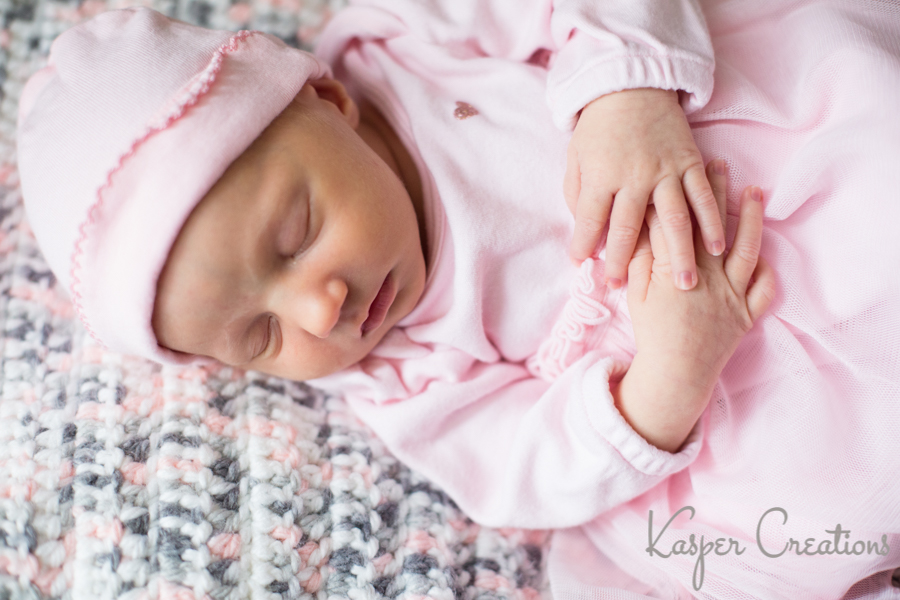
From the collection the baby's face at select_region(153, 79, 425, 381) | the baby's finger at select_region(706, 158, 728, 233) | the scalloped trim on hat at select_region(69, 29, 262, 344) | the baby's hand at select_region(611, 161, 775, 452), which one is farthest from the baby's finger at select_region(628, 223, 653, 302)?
the scalloped trim on hat at select_region(69, 29, 262, 344)

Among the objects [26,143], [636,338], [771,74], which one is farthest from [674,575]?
[26,143]

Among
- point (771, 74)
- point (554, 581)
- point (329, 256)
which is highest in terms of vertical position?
point (771, 74)

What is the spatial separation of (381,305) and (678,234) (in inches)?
19.6

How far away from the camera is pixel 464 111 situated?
1.28 metres

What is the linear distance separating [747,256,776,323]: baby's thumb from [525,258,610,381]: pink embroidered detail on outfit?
0.23 m

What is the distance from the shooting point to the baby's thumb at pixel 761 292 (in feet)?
3.38

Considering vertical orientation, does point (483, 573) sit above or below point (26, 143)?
below

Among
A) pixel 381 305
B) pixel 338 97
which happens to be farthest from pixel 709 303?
pixel 338 97

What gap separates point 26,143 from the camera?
1.06 meters

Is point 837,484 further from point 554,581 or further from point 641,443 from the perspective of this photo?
point 554,581

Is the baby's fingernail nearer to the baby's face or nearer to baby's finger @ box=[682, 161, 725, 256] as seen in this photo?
baby's finger @ box=[682, 161, 725, 256]

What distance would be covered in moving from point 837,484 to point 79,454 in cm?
117

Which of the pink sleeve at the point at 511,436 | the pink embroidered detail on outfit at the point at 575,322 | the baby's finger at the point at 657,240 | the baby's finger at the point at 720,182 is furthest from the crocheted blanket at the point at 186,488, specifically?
the baby's finger at the point at 720,182

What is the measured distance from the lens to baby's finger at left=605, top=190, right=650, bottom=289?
1049 mm
